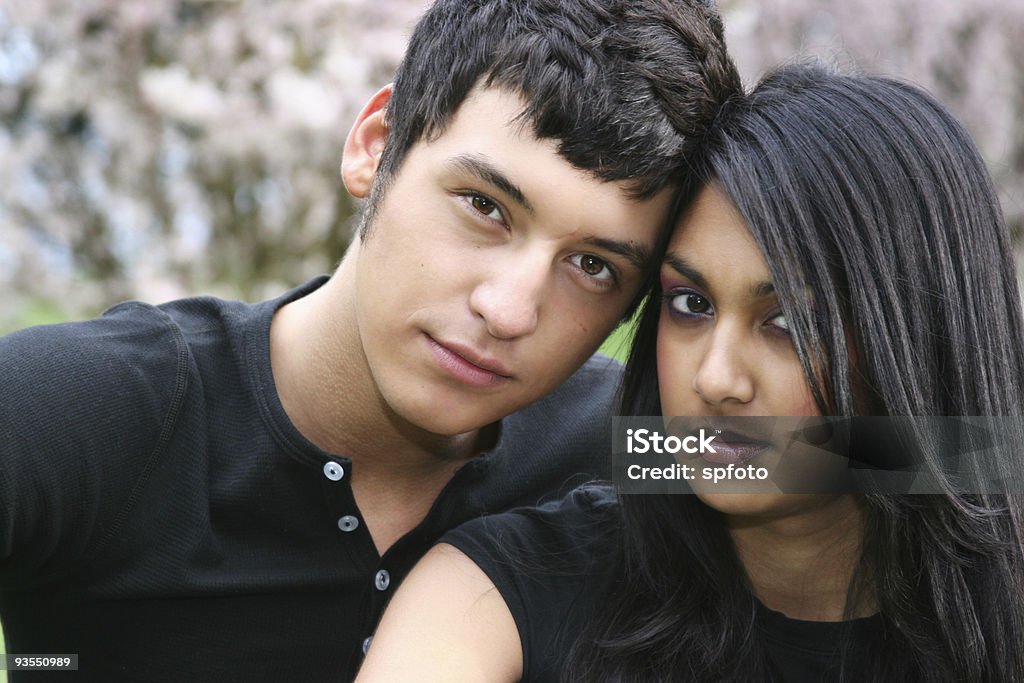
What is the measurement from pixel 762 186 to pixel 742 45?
529 cm

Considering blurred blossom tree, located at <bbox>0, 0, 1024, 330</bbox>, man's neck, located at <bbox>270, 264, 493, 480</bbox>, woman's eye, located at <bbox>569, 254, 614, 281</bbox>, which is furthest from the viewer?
blurred blossom tree, located at <bbox>0, 0, 1024, 330</bbox>

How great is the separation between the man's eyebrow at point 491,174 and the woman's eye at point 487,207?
0.14 ft

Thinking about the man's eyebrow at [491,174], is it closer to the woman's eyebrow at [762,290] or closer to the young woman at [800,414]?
the young woman at [800,414]

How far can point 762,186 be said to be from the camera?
2.06 metres

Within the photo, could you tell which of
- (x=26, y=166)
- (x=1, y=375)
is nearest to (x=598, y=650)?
(x=1, y=375)

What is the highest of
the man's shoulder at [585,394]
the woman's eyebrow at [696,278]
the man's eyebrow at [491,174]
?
the man's eyebrow at [491,174]

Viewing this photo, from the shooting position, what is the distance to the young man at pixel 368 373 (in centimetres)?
221

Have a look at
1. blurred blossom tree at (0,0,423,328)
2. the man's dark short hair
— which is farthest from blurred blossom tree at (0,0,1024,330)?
the man's dark short hair

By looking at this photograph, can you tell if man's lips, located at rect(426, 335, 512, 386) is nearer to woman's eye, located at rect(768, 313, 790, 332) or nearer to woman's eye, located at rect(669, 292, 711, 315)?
woman's eye, located at rect(669, 292, 711, 315)

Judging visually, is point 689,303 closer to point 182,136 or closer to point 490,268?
point 490,268

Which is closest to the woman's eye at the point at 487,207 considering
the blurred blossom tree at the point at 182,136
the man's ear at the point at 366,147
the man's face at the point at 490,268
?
the man's face at the point at 490,268

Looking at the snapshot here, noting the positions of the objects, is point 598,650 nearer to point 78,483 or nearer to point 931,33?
point 78,483

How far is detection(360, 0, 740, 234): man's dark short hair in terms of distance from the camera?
2.20 metres

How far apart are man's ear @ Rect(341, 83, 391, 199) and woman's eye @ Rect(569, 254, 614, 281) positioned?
571mm
